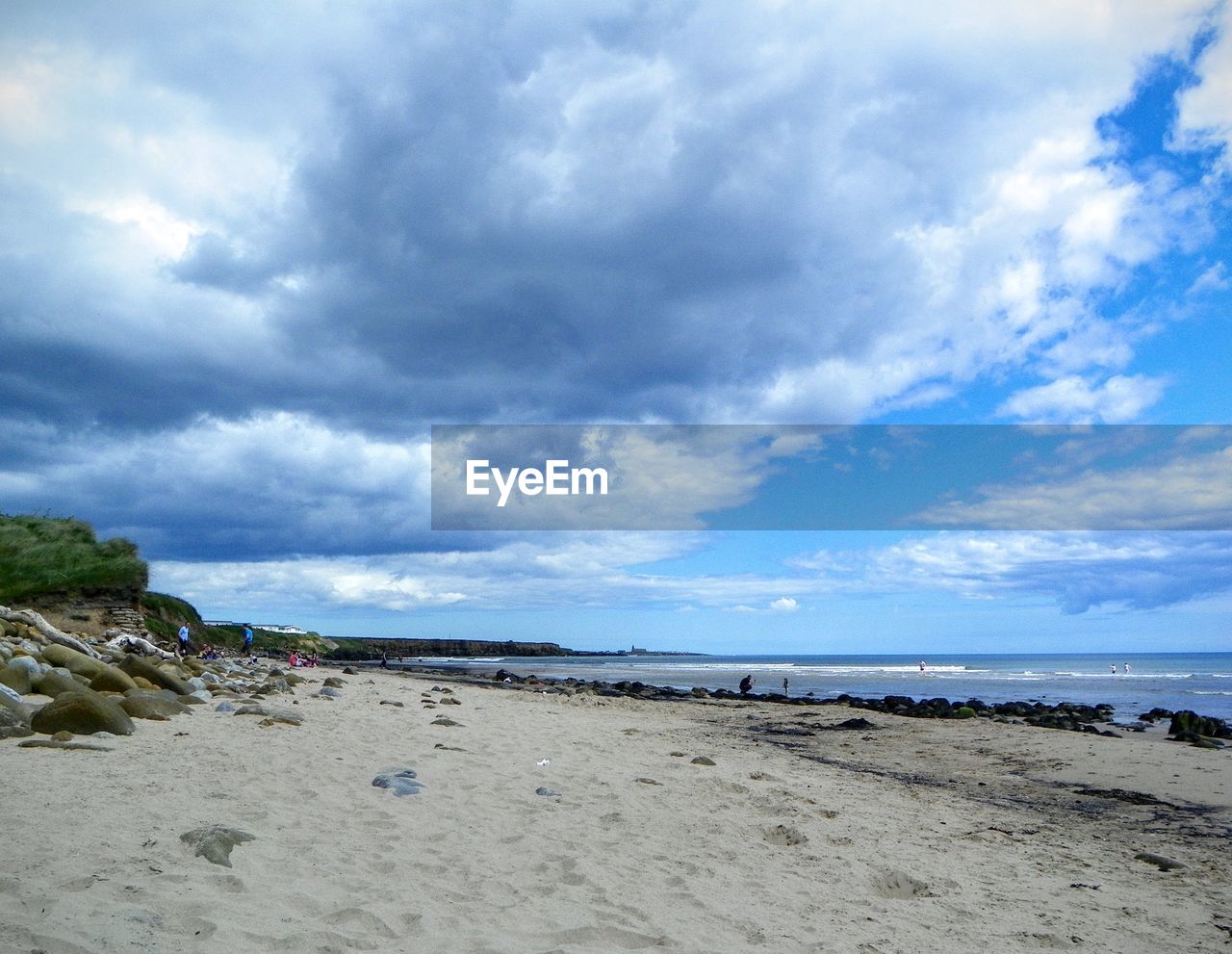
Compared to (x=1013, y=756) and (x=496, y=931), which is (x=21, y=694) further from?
(x=1013, y=756)

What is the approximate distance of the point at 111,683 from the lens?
34.2 ft

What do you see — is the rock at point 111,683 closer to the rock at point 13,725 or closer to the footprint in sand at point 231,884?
the rock at point 13,725

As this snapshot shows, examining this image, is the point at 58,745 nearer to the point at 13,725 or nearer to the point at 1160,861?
the point at 13,725

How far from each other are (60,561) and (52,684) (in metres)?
14.4

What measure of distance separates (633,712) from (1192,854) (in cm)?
1687

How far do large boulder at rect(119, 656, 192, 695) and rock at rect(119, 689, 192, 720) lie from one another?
1822 mm

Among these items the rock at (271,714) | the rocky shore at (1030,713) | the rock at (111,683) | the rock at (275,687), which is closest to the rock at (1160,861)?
the rock at (271,714)

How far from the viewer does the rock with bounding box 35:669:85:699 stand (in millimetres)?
9430

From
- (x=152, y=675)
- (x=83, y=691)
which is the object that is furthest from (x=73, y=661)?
(x=83, y=691)

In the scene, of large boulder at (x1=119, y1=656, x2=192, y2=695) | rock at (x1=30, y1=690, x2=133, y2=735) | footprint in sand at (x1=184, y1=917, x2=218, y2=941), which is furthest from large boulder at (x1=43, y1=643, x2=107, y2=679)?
footprint in sand at (x1=184, y1=917, x2=218, y2=941)

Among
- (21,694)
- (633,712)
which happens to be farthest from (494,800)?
(633,712)

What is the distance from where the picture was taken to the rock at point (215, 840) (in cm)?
490

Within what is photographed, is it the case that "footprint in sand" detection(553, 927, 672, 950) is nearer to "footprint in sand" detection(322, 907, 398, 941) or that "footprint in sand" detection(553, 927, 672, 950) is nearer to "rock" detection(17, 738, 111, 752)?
"footprint in sand" detection(322, 907, 398, 941)

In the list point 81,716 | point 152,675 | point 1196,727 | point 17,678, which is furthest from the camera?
point 1196,727
